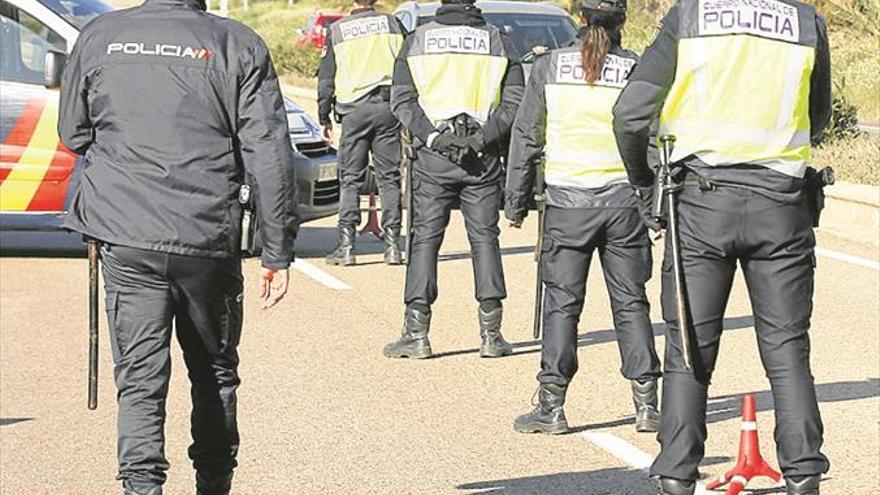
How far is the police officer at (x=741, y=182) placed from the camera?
598 cm

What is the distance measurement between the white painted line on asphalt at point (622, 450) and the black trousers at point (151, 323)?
7.14ft

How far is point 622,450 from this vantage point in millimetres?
7676

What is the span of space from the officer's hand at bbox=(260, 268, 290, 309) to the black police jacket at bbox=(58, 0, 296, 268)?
0.19 metres

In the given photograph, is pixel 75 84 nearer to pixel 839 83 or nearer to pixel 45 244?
pixel 45 244

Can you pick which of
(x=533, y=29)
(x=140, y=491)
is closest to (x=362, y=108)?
(x=533, y=29)

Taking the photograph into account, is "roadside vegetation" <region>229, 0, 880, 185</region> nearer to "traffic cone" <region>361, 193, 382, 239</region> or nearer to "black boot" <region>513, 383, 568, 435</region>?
"black boot" <region>513, 383, 568, 435</region>

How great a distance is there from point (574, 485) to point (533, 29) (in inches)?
400

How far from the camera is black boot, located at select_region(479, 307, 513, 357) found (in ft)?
31.9

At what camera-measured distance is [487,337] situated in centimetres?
973

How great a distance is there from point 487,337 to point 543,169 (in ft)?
5.64

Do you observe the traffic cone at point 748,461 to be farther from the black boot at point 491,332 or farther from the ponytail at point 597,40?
the black boot at point 491,332

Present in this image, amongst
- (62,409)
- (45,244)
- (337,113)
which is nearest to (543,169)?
(62,409)

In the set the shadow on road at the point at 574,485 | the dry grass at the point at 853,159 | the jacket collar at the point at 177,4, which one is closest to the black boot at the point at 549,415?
the shadow on road at the point at 574,485

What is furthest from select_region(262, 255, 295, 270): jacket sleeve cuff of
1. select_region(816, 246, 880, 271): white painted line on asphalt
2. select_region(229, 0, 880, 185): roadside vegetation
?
select_region(816, 246, 880, 271): white painted line on asphalt
